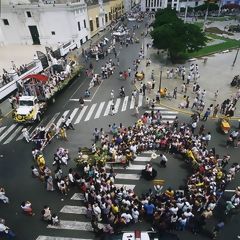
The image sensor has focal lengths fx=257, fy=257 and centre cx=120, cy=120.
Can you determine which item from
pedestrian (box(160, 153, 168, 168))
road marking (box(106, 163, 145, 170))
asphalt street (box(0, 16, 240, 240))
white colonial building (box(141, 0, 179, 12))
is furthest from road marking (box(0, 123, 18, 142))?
white colonial building (box(141, 0, 179, 12))

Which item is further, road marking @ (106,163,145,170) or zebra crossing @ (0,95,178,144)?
zebra crossing @ (0,95,178,144)

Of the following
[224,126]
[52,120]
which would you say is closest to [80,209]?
[52,120]

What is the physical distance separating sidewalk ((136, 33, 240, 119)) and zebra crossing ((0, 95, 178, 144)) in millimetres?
2054

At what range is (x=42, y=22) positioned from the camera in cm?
5053

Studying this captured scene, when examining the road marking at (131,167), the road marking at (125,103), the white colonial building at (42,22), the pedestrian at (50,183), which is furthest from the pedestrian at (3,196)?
the white colonial building at (42,22)

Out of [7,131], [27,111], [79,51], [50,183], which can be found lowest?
[79,51]

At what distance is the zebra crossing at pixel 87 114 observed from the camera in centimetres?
2495

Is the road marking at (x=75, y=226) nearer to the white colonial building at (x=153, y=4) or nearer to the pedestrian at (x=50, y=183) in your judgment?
the pedestrian at (x=50, y=183)

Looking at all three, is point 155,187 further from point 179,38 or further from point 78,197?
point 179,38

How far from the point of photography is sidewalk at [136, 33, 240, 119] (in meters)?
30.2

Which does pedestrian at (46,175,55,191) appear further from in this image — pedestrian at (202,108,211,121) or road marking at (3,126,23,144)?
pedestrian at (202,108,211,121)

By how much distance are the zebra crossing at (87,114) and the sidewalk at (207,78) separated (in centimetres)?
205

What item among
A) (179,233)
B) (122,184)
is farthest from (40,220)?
(179,233)

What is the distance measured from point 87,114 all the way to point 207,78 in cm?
1887
